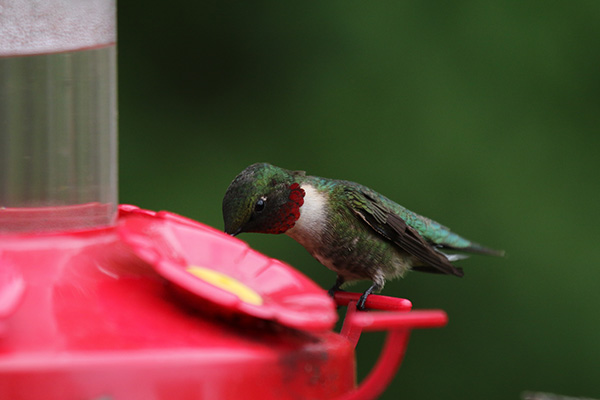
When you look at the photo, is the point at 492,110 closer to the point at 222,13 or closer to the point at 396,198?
the point at 396,198

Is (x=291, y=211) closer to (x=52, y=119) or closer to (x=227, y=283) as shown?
(x=52, y=119)

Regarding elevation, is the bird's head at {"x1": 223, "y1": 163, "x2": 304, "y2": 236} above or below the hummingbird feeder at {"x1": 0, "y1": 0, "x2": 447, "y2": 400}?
below

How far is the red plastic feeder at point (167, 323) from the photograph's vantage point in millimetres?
978

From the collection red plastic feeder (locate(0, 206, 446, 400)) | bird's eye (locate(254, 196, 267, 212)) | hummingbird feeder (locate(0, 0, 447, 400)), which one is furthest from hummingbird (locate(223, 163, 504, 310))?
red plastic feeder (locate(0, 206, 446, 400))

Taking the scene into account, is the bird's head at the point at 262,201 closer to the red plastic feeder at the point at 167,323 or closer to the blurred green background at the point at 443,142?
the red plastic feeder at the point at 167,323

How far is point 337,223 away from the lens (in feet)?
9.12

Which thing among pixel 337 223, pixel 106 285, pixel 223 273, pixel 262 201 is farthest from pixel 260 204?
pixel 106 285

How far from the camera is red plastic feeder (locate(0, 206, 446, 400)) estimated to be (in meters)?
0.98

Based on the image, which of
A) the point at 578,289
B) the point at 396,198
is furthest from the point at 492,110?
the point at 578,289

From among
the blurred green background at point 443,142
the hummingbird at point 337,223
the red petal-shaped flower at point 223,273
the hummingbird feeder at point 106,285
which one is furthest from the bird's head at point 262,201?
the blurred green background at point 443,142

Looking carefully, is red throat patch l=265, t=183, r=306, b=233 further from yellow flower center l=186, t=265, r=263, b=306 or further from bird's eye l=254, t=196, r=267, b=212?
yellow flower center l=186, t=265, r=263, b=306

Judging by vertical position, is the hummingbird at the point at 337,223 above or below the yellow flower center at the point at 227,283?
below

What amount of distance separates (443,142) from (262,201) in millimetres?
1962

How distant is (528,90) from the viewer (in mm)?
4371
